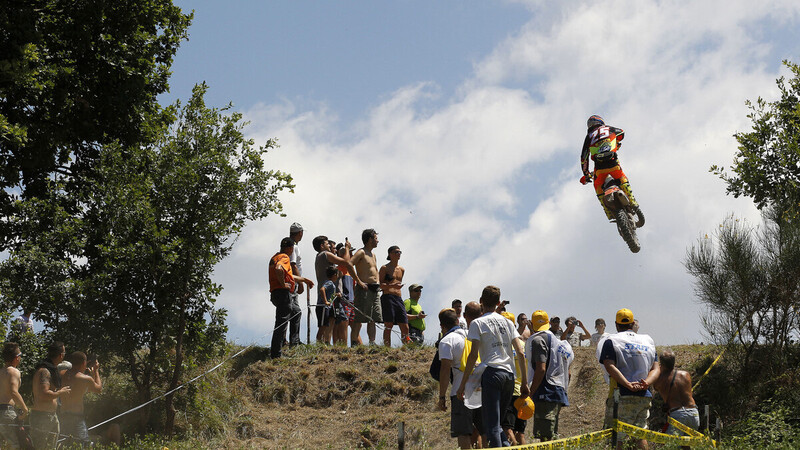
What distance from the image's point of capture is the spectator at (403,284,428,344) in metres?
15.6

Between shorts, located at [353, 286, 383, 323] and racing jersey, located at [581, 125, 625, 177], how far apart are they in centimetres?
537

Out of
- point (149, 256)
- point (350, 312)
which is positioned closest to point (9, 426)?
point (149, 256)

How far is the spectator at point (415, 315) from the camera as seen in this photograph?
15641 mm

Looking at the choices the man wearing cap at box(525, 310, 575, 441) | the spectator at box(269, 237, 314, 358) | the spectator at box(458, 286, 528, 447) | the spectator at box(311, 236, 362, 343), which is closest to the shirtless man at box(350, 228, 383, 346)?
the spectator at box(311, 236, 362, 343)

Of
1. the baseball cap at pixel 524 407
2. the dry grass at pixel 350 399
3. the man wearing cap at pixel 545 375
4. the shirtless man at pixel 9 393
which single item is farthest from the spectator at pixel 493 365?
the shirtless man at pixel 9 393

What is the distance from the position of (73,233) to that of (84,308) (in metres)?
1.24

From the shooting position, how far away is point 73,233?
13133mm

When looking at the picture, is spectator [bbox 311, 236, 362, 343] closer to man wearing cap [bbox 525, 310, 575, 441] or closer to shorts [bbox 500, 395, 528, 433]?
man wearing cap [bbox 525, 310, 575, 441]

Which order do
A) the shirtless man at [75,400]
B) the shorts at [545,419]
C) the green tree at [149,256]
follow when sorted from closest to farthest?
the shorts at [545,419]
the shirtless man at [75,400]
the green tree at [149,256]

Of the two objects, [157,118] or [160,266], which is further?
[157,118]

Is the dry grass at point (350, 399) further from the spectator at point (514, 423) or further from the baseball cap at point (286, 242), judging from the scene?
the spectator at point (514, 423)

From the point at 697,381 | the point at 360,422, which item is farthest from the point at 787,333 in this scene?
the point at 360,422

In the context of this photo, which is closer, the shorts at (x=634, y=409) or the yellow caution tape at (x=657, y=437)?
the yellow caution tape at (x=657, y=437)

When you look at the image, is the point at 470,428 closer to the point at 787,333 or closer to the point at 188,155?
the point at 188,155
